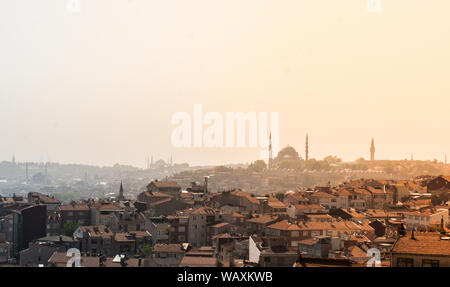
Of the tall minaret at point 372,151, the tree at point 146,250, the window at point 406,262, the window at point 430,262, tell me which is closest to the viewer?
the window at point 430,262

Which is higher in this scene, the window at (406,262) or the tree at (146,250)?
the window at (406,262)

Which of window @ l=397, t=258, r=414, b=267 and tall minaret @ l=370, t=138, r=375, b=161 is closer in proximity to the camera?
window @ l=397, t=258, r=414, b=267

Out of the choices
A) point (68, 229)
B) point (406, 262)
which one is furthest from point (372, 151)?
point (406, 262)

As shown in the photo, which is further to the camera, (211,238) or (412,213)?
(412,213)

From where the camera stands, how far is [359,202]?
39.2 meters

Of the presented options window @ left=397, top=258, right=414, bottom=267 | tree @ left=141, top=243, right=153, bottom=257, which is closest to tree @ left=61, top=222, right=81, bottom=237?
tree @ left=141, top=243, right=153, bottom=257

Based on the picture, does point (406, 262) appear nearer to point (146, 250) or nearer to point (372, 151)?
point (146, 250)

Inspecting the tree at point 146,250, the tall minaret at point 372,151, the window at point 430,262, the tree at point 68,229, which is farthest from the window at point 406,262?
the tall minaret at point 372,151

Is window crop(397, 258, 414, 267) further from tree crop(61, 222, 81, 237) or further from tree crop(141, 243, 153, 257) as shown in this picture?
tree crop(61, 222, 81, 237)

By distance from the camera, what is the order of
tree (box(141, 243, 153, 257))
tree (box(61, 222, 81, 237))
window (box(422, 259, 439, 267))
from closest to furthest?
window (box(422, 259, 439, 267)), tree (box(141, 243, 153, 257)), tree (box(61, 222, 81, 237))

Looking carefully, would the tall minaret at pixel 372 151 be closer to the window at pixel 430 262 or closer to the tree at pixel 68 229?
the tree at pixel 68 229
